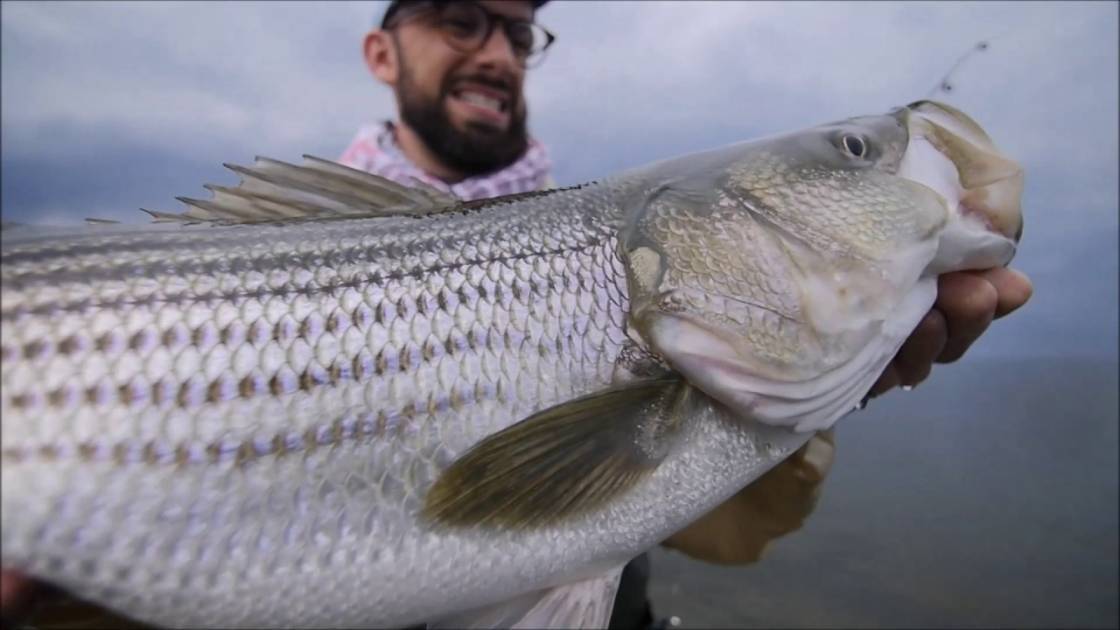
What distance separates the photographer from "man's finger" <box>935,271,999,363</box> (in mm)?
1378

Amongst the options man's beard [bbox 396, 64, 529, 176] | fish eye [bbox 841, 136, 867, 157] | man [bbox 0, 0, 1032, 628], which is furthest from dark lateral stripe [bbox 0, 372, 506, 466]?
Result: man's beard [bbox 396, 64, 529, 176]

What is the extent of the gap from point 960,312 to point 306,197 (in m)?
1.38

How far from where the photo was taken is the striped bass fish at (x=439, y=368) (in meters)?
0.96

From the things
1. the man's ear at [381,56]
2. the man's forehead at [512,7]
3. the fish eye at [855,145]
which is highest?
the man's forehead at [512,7]

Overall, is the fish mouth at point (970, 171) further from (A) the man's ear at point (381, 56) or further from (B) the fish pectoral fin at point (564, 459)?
(A) the man's ear at point (381, 56)

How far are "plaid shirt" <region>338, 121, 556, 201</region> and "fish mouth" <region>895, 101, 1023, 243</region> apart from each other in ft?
6.96

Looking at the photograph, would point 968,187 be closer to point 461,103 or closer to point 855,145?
point 855,145

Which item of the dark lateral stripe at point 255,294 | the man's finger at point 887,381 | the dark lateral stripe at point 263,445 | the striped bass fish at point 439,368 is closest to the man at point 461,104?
the man's finger at point 887,381

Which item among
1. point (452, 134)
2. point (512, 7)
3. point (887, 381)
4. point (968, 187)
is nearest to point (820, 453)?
point (887, 381)

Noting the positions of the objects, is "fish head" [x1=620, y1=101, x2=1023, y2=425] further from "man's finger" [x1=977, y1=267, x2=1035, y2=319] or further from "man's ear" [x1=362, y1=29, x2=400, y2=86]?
"man's ear" [x1=362, y1=29, x2=400, y2=86]

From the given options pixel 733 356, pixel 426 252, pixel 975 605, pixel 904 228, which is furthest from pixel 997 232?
→ pixel 975 605

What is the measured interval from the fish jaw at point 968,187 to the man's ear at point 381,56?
9.47 feet

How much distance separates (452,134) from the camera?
3410 millimetres

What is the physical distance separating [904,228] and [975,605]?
4.11 meters
